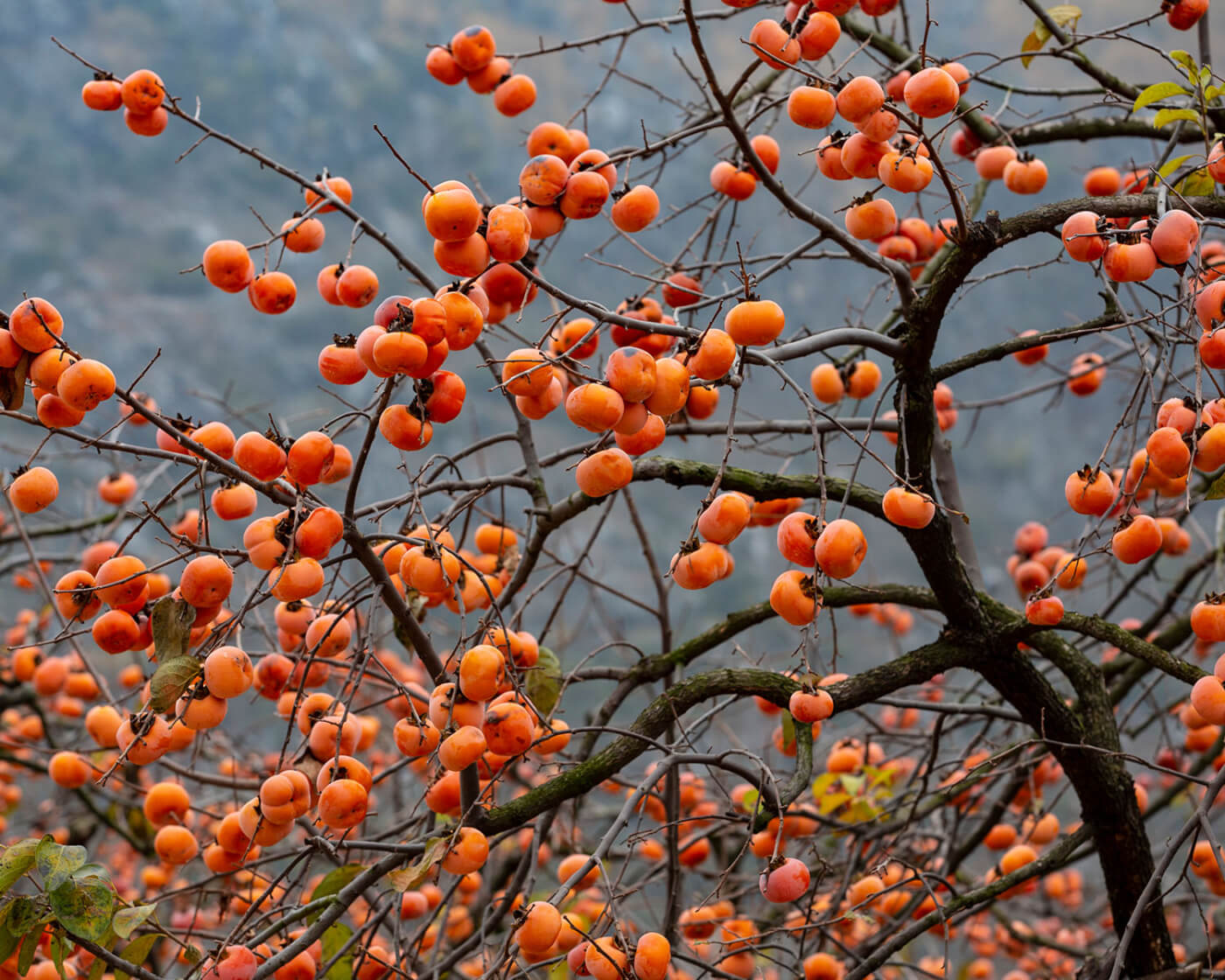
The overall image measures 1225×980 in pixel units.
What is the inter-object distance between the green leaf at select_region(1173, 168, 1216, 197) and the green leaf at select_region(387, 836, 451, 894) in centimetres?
154

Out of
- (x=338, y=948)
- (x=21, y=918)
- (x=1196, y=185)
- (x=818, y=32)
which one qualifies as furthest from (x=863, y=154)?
(x=21, y=918)

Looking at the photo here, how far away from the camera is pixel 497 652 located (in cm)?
140

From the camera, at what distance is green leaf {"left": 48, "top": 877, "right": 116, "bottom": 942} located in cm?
135

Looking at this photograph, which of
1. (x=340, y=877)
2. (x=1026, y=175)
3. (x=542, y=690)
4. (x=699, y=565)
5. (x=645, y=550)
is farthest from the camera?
(x=645, y=550)

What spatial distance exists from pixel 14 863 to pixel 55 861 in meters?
0.05

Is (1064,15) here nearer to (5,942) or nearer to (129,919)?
(129,919)

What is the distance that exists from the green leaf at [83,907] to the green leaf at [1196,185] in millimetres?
1932

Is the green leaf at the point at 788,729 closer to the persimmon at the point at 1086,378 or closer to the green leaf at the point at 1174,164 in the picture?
the green leaf at the point at 1174,164

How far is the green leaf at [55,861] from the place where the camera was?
1.35 m

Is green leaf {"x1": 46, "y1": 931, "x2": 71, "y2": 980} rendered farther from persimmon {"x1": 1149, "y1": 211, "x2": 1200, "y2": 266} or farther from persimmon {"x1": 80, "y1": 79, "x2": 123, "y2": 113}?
persimmon {"x1": 1149, "y1": 211, "x2": 1200, "y2": 266}

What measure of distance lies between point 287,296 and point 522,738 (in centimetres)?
81

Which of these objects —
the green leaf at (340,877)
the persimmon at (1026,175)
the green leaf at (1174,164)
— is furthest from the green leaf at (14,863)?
the persimmon at (1026,175)

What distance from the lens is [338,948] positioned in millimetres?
1668

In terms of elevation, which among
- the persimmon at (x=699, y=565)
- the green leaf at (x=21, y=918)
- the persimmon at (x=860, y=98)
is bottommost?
the green leaf at (x=21, y=918)
